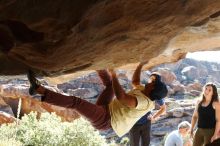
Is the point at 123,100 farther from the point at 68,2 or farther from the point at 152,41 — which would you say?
the point at 68,2

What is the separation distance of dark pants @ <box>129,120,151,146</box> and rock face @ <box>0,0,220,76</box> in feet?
9.54

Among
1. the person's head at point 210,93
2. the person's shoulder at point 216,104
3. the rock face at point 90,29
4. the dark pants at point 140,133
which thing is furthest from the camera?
the dark pants at point 140,133

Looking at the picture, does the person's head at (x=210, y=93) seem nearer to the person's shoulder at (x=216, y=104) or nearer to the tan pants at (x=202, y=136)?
the person's shoulder at (x=216, y=104)

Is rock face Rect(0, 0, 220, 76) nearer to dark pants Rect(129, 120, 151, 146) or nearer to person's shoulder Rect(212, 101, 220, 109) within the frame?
person's shoulder Rect(212, 101, 220, 109)

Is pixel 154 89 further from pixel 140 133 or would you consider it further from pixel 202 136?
pixel 140 133

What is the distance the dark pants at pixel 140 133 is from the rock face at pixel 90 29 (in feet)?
9.54

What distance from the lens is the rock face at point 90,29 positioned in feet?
12.5

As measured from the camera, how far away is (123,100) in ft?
20.9

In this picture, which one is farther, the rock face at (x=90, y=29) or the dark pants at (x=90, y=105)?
the dark pants at (x=90, y=105)

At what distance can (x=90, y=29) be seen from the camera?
4188 millimetres

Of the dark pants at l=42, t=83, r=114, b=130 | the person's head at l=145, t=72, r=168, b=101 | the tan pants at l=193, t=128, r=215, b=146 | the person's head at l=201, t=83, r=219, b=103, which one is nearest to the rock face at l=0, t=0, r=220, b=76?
the dark pants at l=42, t=83, r=114, b=130

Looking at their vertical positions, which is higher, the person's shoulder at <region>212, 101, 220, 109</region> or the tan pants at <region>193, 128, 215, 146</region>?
the person's shoulder at <region>212, 101, 220, 109</region>

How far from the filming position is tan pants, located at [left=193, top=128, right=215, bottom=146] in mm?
7223

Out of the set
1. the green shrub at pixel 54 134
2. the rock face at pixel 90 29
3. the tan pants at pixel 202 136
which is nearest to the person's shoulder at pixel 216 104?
the tan pants at pixel 202 136
